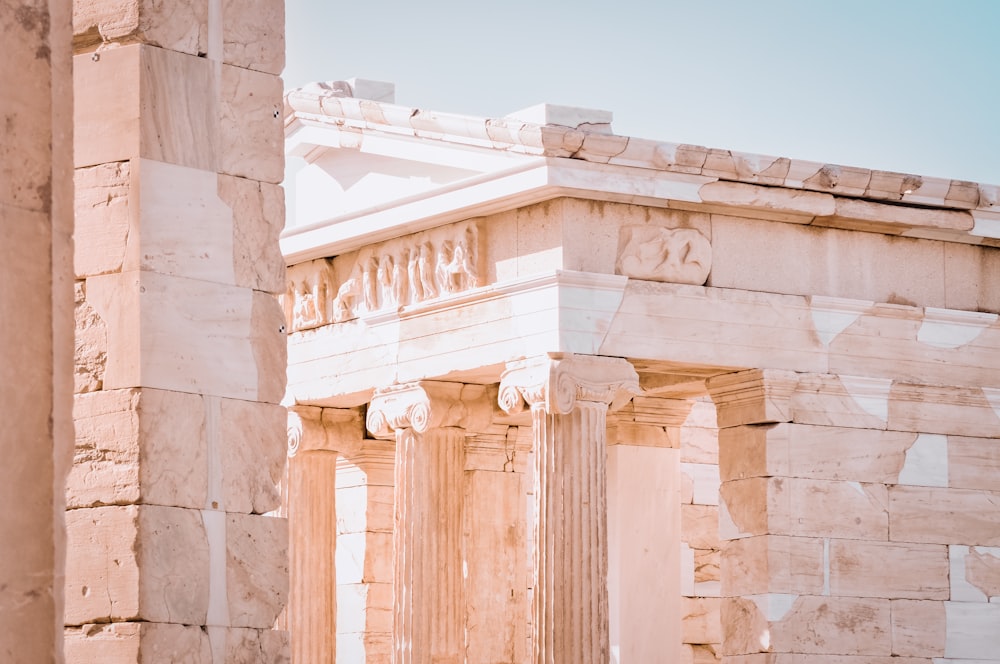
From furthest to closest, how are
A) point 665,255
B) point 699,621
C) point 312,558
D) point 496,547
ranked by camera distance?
point 496,547, point 699,621, point 312,558, point 665,255

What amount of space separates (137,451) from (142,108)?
1.68 metres

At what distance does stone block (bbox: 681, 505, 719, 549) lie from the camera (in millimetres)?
20312

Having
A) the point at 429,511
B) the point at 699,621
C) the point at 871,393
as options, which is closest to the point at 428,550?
the point at 429,511

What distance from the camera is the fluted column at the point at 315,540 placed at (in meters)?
19.9

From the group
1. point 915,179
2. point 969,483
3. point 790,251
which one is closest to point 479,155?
point 790,251

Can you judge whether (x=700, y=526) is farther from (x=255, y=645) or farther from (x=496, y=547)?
(x=255, y=645)

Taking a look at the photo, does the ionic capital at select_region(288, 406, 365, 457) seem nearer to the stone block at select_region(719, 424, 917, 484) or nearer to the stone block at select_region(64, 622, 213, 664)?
the stone block at select_region(719, 424, 917, 484)

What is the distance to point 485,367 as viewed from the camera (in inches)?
685

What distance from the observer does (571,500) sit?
1659 centimetres

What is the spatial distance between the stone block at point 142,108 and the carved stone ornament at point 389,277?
7883 millimetres

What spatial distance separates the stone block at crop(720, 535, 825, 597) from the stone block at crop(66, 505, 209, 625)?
8410 mm

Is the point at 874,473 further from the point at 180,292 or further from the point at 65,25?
the point at 65,25

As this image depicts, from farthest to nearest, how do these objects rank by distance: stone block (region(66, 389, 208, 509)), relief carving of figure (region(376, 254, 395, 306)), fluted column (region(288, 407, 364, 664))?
fluted column (region(288, 407, 364, 664)), relief carving of figure (region(376, 254, 395, 306)), stone block (region(66, 389, 208, 509))

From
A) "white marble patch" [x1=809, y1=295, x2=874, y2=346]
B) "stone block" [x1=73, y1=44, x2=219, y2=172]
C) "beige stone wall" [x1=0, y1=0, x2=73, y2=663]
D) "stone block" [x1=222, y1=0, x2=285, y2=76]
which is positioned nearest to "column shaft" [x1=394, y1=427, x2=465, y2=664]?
"white marble patch" [x1=809, y1=295, x2=874, y2=346]
